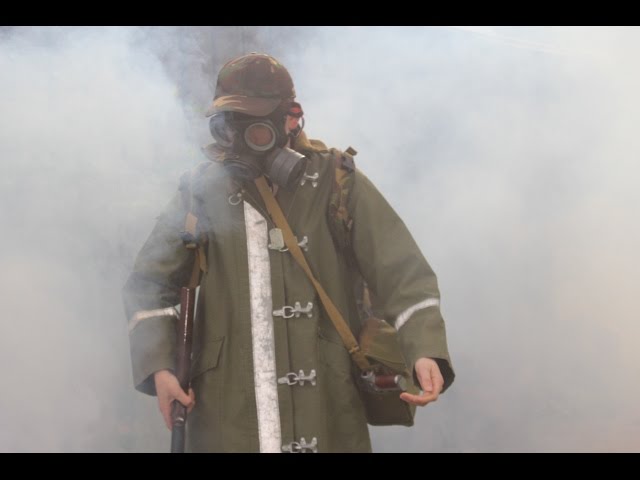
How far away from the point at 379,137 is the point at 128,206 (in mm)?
943

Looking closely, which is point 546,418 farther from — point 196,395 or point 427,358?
point 196,395

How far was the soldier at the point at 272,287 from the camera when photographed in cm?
300

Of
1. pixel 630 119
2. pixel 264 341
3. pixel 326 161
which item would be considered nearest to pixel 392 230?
pixel 326 161

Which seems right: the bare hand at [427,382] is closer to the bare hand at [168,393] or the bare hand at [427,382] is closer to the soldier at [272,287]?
the soldier at [272,287]

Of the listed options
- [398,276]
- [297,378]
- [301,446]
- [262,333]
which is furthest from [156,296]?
[398,276]

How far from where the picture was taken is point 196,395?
3.06m

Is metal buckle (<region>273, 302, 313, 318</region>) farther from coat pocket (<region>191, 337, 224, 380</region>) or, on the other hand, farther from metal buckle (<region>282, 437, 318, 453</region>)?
metal buckle (<region>282, 437, 318, 453</region>)

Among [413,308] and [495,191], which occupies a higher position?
[495,191]

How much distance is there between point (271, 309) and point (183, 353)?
29cm

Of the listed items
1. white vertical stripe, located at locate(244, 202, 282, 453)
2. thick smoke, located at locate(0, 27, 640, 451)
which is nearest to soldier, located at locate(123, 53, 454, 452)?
white vertical stripe, located at locate(244, 202, 282, 453)

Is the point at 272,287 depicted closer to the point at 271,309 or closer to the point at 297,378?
the point at 271,309

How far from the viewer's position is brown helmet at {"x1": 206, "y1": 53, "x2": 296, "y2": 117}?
10.2 feet

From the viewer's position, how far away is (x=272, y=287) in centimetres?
307

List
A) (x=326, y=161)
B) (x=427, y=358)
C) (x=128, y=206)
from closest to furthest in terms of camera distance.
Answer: (x=427, y=358) → (x=326, y=161) → (x=128, y=206)
